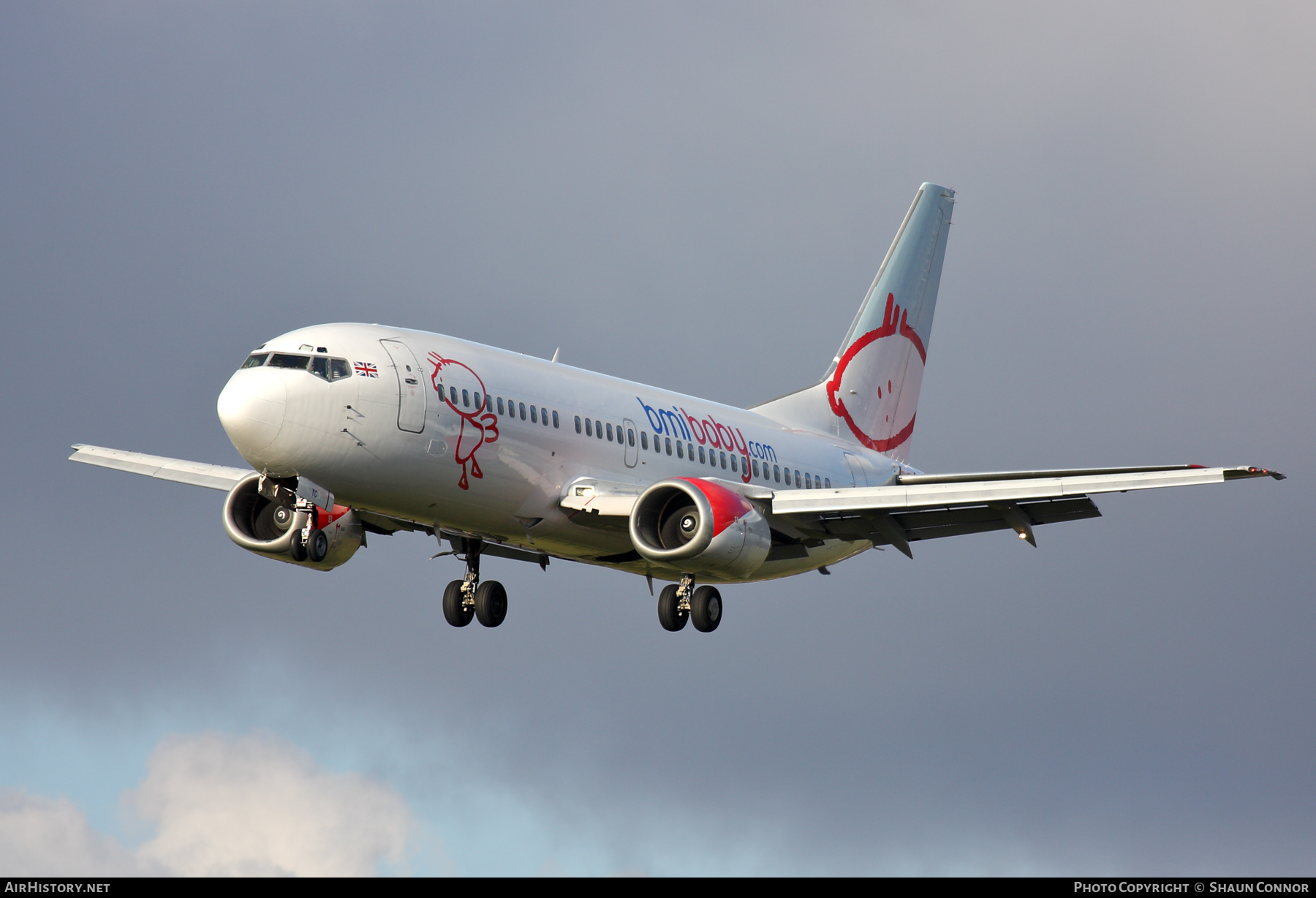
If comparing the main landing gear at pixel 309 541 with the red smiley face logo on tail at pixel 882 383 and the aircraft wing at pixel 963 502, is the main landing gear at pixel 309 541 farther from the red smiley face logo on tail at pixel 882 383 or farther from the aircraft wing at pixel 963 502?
the red smiley face logo on tail at pixel 882 383

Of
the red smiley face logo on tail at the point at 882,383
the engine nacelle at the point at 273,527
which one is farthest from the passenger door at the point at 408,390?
the red smiley face logo on tail at the point at 882,383

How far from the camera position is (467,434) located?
32.4m

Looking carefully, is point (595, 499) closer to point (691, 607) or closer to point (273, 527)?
point (691, 607)

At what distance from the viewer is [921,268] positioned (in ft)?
170

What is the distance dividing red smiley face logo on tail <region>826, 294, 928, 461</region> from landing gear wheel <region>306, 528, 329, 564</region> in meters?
18.5

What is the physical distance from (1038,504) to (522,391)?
11462 mm

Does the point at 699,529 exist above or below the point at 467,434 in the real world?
below

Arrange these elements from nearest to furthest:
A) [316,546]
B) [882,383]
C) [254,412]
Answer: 1. [254,412]
2. [316,546]
3. [882,383]

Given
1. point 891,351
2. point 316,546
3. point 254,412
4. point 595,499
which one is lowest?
point 316,546

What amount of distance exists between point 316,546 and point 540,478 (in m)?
4.86

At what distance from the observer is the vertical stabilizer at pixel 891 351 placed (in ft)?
155

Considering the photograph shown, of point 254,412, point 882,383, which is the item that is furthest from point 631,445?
point 882,383

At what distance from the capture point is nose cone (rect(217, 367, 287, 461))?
97.9 ft

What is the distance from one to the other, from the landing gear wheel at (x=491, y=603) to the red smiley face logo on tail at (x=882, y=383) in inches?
519
